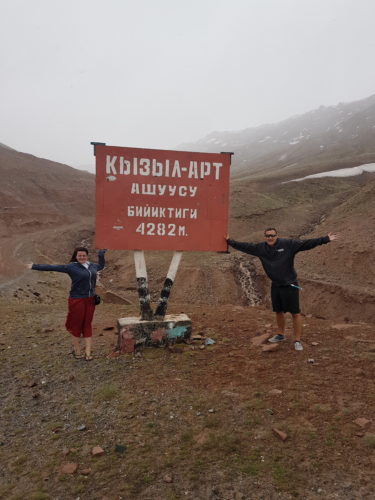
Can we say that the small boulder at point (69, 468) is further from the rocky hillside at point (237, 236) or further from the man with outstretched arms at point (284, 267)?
the rocky hillside at point (237, 236)

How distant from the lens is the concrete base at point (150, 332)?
6504mm

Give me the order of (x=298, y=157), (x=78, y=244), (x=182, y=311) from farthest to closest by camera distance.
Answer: (x=298, y=157)
(x=78, y=244)
(x=182, y=311)

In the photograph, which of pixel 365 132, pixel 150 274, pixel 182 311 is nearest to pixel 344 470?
pixel 182 311

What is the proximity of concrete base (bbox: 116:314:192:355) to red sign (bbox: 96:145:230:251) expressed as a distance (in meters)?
1.30

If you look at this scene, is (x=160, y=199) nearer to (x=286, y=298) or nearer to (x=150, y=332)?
(x=150, y=332)

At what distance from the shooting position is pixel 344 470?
354 centimetres

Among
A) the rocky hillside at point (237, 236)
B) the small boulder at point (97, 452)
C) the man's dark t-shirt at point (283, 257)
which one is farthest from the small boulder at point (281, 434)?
the rocky hillside at point (237, 236)

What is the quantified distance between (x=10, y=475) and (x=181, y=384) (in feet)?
7.69

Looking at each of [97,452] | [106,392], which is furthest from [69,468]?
[106,392]

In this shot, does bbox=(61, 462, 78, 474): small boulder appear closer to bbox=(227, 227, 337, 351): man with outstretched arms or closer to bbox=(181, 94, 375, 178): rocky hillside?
bbox=(227, 227, 337, 351): man with outstretched arms

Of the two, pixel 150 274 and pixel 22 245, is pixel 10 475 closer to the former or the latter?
pixel 150 274

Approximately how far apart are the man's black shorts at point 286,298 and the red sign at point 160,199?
129cm

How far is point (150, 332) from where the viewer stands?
6.67 m

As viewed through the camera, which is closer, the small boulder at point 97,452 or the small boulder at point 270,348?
the small boulder at point 97,452
